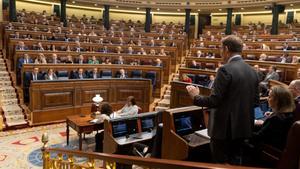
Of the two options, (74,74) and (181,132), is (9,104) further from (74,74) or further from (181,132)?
(181,132)

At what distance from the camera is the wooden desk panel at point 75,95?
5.75m

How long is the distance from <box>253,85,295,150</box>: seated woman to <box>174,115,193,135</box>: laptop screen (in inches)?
28.8

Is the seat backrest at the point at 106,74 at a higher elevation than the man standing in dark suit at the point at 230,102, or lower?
lower

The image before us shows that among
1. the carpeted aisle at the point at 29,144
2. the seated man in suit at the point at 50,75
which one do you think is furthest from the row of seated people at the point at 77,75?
the carpeted aisle at the point at 29,144

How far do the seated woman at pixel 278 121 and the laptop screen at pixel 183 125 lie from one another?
730mm

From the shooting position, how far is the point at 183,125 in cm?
239

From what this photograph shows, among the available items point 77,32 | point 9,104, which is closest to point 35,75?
point 9,104

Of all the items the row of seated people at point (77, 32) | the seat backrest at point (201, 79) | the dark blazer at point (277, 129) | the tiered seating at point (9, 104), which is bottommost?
the tiered seating at point (9, 104)

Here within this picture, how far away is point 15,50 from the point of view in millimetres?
7359

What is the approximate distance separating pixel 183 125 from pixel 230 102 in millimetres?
843

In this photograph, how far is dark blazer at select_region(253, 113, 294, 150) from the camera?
1.65m

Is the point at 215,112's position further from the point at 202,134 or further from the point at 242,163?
the point at 202,134

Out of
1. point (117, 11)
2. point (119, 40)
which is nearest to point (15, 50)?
point (119, 40)

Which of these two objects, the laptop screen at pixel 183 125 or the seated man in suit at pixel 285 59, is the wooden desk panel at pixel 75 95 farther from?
the laptop screen at pixel 183 125
